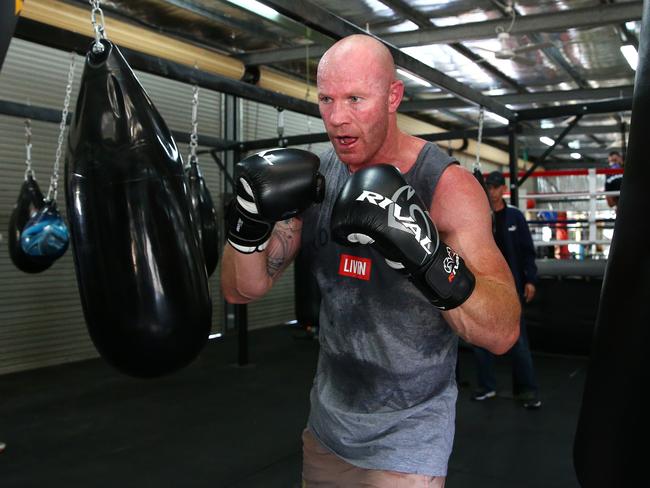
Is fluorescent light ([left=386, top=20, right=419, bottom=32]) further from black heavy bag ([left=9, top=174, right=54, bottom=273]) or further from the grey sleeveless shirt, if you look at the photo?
the grey sleeveless shirt

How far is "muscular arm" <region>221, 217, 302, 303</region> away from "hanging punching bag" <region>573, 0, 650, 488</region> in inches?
36.3

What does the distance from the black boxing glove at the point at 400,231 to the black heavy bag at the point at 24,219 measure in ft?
10.8

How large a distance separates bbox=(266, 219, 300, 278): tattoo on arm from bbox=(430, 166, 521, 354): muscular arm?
0.41 m

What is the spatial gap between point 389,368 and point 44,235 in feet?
9.84

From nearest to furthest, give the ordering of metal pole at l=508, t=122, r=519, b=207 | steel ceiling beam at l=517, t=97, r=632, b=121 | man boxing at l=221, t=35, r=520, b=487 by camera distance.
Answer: man boxing at l=221, t=35, r=520, b=487 → steel ceiling beam at l=517, t=97, r=632, b=121 → metal pole at l=508, t=122, r=519, b=207

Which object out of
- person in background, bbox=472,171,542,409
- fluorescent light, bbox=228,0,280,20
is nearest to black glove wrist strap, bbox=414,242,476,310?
fluorescent light, bbox=228,0,280,20

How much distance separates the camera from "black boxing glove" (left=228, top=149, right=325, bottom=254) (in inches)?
56.7

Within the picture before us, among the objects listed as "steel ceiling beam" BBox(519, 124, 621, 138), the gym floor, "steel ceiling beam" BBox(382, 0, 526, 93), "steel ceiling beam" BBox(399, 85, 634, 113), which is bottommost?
the gym floor

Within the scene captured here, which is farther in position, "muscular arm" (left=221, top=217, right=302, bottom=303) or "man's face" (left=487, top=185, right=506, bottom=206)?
"man's face" (left=487, top=185, right=506, bottom=206)

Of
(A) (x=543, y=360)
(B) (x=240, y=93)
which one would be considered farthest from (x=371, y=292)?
(A) (x=543, y=360)

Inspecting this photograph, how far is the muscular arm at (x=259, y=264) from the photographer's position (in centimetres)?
167

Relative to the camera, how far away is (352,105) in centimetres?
151

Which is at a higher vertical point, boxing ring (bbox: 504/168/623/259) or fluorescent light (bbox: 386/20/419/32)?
fluorescent light (bbox: 386/20/419/32)

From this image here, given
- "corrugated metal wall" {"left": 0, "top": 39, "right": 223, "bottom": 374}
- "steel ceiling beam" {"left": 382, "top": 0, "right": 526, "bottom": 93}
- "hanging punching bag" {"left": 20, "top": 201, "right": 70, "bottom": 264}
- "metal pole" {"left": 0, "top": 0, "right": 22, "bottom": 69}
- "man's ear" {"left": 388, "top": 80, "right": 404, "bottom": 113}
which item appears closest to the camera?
"metal pole" {"left": 0, "top": 0, "right": 22, "bottom": 69}
